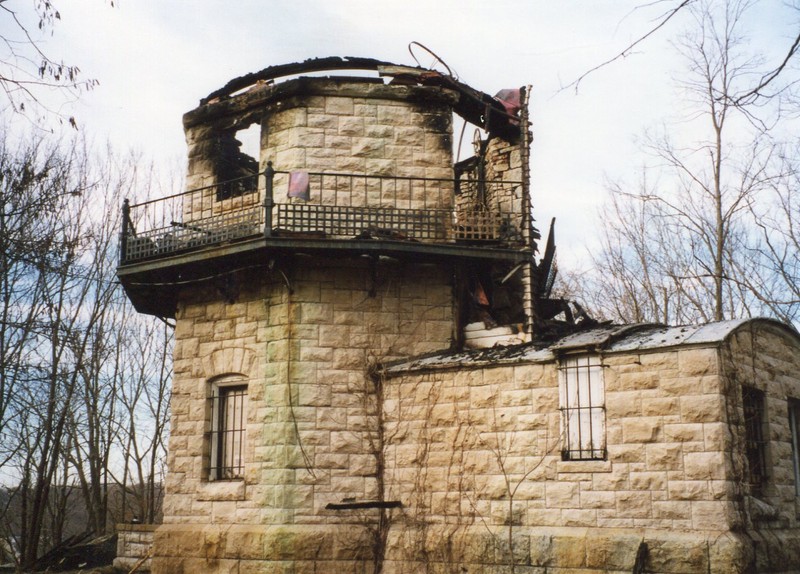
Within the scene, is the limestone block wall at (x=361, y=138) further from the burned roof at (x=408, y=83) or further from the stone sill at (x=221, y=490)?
the stone sill at (x=221, y=490)

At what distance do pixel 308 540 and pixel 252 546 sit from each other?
792 mm

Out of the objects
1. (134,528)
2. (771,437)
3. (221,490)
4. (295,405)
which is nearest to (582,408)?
(771,437)

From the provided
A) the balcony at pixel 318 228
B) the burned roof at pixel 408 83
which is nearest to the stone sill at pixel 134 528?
the balcony at pixel 318 228

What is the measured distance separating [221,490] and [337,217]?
4366mm

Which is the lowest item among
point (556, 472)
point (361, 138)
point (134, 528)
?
point (134, 528)

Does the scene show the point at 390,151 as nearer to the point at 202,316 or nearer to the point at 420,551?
the point at 202,316

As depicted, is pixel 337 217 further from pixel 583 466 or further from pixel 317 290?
pixel 583 466

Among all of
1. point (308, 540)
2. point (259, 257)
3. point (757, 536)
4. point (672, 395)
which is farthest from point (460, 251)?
point (757, 536)

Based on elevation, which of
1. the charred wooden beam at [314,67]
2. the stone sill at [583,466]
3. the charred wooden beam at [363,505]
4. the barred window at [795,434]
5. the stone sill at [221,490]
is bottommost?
the charred wooden beam at [363,505]

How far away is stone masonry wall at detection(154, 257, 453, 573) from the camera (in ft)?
39.9

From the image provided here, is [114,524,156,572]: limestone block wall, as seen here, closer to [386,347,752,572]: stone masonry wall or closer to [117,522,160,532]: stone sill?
[117,522,160,532]: stone sill

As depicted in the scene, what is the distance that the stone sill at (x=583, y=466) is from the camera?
415 inches

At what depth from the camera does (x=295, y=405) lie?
12453mm

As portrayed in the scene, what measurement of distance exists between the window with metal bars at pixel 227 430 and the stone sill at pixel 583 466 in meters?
4.88
